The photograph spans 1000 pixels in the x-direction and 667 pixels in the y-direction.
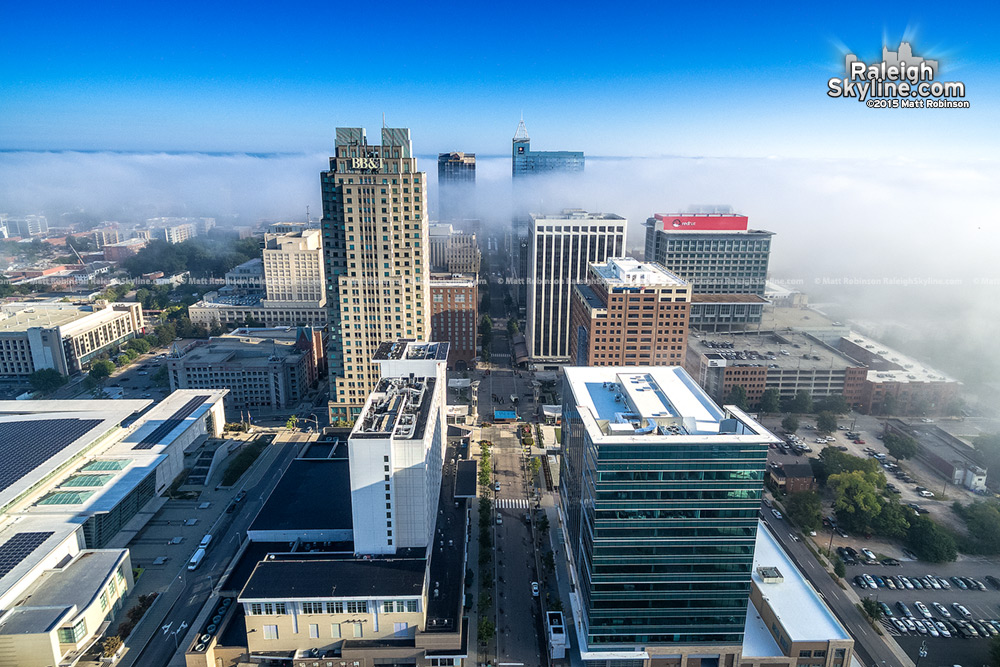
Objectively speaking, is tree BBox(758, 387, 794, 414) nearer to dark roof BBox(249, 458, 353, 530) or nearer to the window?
dark roof BBox(249, 458, 353, 530)

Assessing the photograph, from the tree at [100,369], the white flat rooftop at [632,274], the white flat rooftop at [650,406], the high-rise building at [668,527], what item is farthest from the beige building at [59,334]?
the high-rise building at [668,527]

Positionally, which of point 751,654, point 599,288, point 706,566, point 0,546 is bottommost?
point 751,654

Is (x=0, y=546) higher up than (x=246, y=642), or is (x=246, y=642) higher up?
(x=0, y=546)

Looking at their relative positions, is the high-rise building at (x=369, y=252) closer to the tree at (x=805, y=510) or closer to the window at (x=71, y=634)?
the window at (x=71, y=634)

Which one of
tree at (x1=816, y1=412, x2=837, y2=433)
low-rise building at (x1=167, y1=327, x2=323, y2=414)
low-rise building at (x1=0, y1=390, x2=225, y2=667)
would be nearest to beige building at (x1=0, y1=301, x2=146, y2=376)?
low-rise building at (x1=167, y1=327, x2=323, y2=414)

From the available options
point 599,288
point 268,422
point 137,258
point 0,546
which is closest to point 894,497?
point 599,288

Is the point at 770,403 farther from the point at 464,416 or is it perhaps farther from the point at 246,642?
the point at 246,642

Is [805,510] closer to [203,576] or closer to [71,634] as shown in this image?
[203,576]
